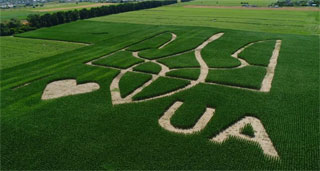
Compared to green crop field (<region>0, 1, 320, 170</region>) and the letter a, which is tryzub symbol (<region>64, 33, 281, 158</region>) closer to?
the letter a

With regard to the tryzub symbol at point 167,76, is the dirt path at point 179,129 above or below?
below

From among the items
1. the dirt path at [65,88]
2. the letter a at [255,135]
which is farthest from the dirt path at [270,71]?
the dirt path at [65,88]

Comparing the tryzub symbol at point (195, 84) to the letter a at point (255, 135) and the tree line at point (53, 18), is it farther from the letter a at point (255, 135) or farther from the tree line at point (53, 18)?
the tree line at point (53, 18)

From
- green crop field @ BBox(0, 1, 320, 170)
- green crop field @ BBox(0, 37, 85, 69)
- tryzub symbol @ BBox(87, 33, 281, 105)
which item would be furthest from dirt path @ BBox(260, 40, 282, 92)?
green crop field @ BBox(0, 37, 85, 69)

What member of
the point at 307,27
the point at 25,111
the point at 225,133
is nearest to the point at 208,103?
the point at 225,133

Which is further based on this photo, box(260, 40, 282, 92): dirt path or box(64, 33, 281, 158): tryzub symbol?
box(260, 40, 282, 92): dirt path

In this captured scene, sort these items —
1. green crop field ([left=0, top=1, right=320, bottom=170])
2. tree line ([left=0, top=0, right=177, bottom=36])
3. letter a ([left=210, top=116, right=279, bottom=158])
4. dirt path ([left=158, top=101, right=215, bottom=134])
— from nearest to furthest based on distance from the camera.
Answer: green crop field ([left=0, top=1, right=320, bottom=170]), letter a ([left=210, top=116, right=279, bottom=158]), dirt path ([left=158, top=101, right=215, bottom=134]), tree line ([left=0, top=0, right=177, bottom=36])
